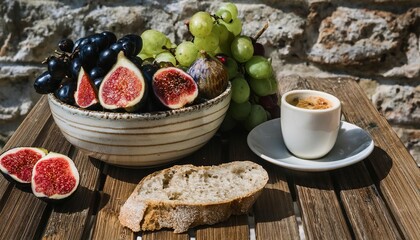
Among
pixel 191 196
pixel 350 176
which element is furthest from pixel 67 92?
pixel 350 176

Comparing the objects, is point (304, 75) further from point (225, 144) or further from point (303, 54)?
point (225, 144)

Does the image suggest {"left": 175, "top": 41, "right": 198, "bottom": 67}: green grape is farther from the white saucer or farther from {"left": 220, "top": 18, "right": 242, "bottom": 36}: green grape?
the white saucer

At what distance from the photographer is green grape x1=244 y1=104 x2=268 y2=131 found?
1492mm

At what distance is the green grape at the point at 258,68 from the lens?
143 centimetres

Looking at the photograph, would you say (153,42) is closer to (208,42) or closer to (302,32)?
(208,42)

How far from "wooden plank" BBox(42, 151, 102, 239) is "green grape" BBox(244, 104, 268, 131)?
18.2 inches

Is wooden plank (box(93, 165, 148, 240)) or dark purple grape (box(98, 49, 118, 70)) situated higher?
dark purple grape (box(98, 49, 118, 70))

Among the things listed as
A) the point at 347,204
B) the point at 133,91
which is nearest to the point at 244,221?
the point at 347,204

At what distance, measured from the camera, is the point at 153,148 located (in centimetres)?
120

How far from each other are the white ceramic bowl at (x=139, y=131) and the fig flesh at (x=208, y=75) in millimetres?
30

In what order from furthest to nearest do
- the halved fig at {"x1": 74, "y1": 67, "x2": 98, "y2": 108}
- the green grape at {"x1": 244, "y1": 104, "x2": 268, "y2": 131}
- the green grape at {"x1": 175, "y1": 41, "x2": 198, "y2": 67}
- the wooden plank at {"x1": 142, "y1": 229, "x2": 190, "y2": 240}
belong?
the green grape at {"x1": 244, "y1": 104, "x2": 268, "y2": 131} < the green grape at {"x1": 175, "y1": 41, "x2": 198, "y2": 67} < the halved fig at {"x1": 74, "y1": 67, "x2": 98, "y2": 108} < the wooden plank at {"x1": 142, "y1": 229, "x2": 190, "y2": 240}

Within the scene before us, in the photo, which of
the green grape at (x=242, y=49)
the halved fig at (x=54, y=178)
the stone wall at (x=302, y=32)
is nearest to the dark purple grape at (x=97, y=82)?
the halved fig at (x=54, y=178)

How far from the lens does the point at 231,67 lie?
4.65 ft

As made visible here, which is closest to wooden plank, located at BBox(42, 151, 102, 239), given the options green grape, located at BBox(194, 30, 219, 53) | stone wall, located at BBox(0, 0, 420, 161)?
green grape, located at BBox(194, 30, 219, 53)
